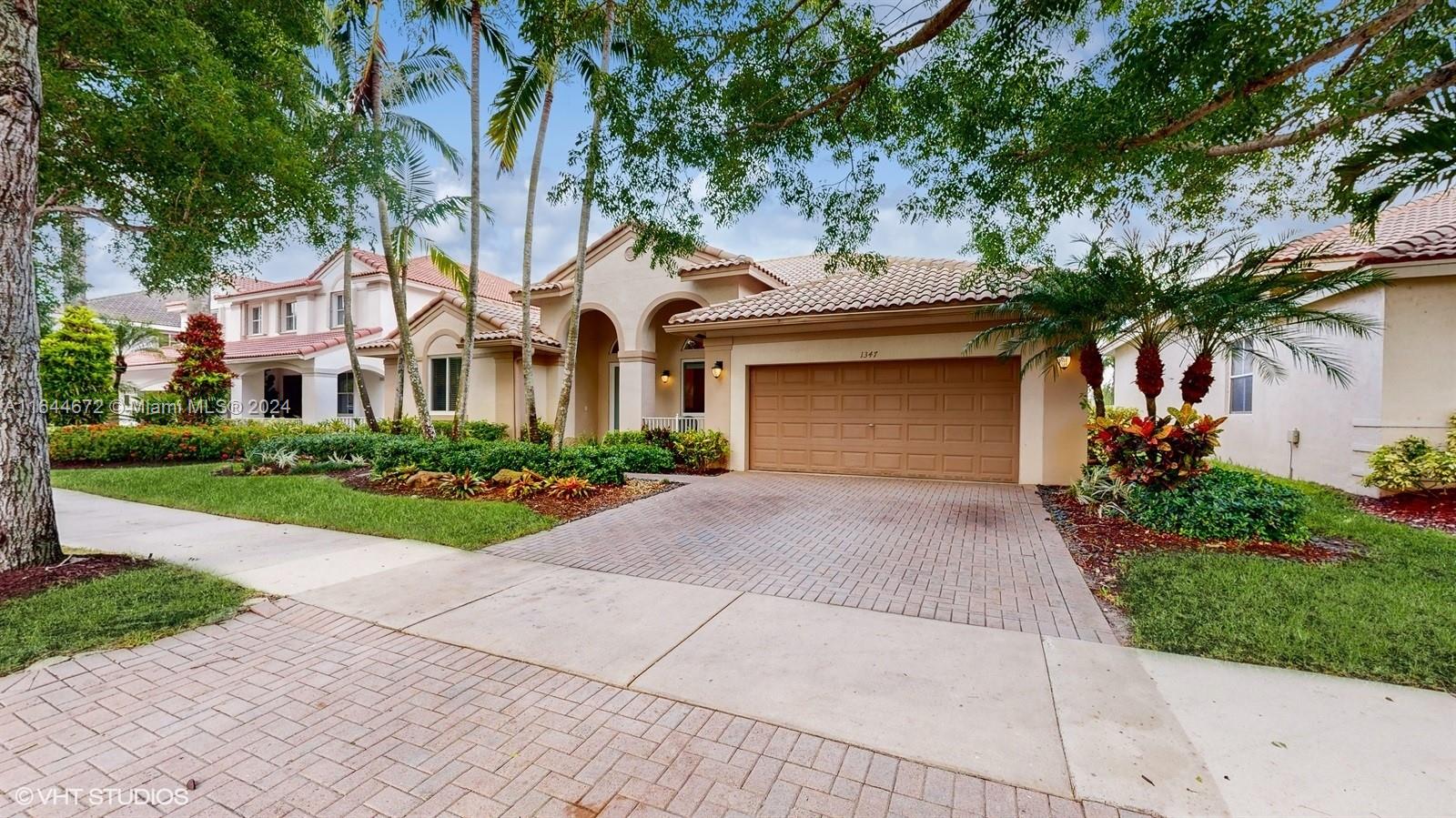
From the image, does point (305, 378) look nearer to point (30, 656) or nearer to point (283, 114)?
point (283, 114)

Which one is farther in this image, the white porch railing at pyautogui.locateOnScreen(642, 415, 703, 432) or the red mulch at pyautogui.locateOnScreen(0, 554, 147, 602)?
the white porch railing at pyautogui.locateOnScreen(642, 415, 703, 432)

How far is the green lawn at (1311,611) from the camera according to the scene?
11.3 ft

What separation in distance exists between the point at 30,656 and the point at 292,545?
2738 millimetres

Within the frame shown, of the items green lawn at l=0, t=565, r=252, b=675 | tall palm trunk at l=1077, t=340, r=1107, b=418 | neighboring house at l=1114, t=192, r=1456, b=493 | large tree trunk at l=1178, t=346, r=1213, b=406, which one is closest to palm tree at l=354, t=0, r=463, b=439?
green lawn at l=0, t=565, r=252, b=675

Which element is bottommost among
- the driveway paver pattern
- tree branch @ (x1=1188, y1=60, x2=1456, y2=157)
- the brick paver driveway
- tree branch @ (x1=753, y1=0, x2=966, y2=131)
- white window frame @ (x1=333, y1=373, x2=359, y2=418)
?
the driveway paver pattern

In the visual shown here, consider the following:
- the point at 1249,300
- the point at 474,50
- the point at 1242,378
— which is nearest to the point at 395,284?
the point at 474,50

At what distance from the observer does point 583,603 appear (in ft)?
14.6

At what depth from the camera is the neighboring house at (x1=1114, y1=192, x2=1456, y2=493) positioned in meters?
8.51

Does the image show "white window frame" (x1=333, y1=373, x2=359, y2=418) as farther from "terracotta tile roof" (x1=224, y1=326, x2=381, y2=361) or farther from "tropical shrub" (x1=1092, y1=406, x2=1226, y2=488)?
"tropical shrub" (x1=1092, y1=406, x2=1226, y2=488)

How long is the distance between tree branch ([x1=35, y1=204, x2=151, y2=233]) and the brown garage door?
1005 cm

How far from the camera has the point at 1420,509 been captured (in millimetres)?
7887

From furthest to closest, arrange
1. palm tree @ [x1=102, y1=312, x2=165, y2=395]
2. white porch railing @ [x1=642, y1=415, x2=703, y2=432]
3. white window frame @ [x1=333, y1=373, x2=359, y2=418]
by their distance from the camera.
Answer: white window frame @ [x1=333, y1=373, x2=359, y2=418] < palm tree @ [x1=102, y1=312, x2=165, y2=395] < white porch railing @ [x1=642, y1=415, x2=703, y2=432]

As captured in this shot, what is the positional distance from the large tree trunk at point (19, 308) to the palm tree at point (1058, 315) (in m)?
11.3

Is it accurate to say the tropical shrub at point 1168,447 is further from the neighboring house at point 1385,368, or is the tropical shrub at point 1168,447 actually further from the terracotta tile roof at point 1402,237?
the terracotta tile roof at point 1402,237
